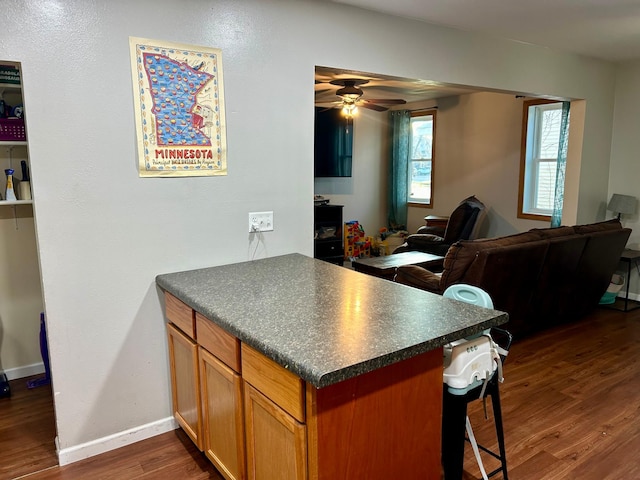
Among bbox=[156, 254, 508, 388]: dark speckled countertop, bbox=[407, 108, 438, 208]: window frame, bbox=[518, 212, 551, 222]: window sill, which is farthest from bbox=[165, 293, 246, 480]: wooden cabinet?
bbox=[407, 108, 438, 208]: window frame

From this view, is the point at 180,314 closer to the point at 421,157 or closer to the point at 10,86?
the point at 10,86

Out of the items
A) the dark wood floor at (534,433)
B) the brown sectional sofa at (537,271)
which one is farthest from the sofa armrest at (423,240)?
the dark wood floor at (534,433)

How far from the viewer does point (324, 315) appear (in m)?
1.76

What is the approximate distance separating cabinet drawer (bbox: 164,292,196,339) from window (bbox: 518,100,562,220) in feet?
15.7

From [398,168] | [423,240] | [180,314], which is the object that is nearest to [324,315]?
[180,314]

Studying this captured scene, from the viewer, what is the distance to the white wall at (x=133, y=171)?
2.11 m

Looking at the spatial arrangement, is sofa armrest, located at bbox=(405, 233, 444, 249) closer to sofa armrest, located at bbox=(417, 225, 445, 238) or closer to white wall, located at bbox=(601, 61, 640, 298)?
sofa armrest, located at bbox=(417, 225, 445, 238)

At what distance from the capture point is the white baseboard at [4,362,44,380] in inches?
126

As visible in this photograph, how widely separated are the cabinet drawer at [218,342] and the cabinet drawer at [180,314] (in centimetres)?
7

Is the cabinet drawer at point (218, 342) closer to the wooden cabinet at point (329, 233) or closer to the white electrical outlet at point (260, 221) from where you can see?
the white electrical outlet at point (260, 221)

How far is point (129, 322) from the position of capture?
2.42m

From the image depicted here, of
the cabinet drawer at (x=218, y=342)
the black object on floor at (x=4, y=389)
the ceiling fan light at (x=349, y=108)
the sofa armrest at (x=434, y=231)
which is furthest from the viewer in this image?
the sofa armrest at (x=434, y=231)

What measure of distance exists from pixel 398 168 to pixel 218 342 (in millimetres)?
6006

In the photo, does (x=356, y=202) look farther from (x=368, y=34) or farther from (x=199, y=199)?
(x=199, y=199)
